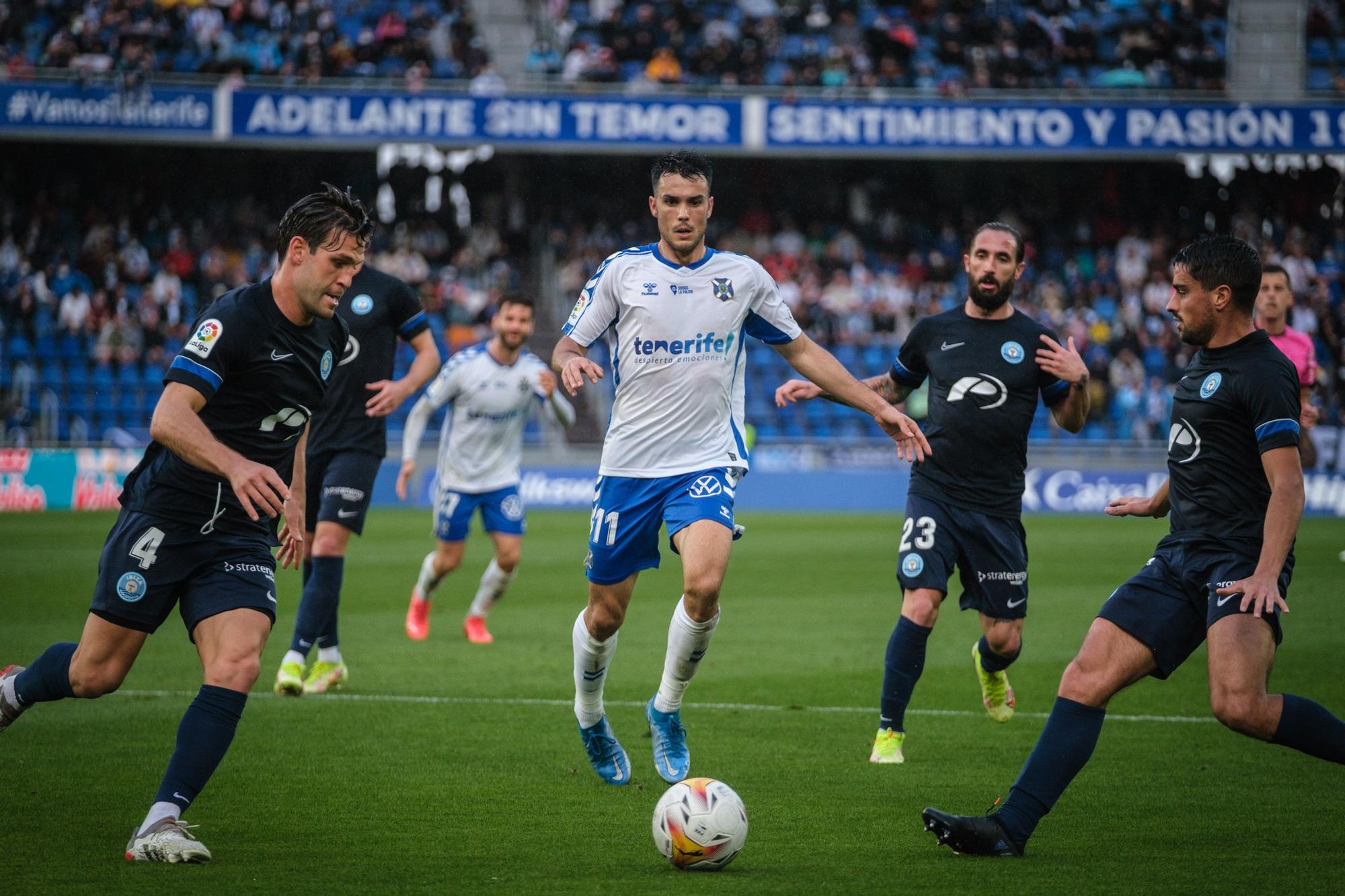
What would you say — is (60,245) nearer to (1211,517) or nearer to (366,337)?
(366,337)

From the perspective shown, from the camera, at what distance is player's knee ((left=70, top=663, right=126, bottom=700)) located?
541cm

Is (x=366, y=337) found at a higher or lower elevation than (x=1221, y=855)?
higher

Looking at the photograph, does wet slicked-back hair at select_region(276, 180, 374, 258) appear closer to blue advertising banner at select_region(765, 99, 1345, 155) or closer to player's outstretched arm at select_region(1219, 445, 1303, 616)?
player's outstretched arm at select_region(1219, 445, 1303, 616)

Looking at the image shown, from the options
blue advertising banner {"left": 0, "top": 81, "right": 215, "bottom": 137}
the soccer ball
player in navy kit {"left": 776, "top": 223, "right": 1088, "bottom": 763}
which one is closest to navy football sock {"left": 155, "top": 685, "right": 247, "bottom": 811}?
the soccer ball

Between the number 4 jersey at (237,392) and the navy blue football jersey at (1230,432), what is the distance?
320 centimetres

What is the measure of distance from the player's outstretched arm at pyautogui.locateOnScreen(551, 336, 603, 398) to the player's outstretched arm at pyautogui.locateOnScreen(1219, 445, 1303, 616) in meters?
2.49

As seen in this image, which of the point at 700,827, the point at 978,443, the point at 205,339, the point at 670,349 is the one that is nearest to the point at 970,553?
the point at 978,443

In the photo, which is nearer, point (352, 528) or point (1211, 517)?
point (1211, 517)

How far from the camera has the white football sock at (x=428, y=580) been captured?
11703 millimetres

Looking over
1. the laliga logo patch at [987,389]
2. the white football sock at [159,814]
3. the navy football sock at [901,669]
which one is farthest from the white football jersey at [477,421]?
the white football sock at [159,814]

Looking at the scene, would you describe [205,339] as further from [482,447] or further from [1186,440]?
[482,447]

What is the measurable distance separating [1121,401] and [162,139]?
65.4 ft

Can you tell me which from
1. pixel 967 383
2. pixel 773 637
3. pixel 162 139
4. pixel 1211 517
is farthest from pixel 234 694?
pixel 162 139

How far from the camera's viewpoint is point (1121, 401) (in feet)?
95.2
